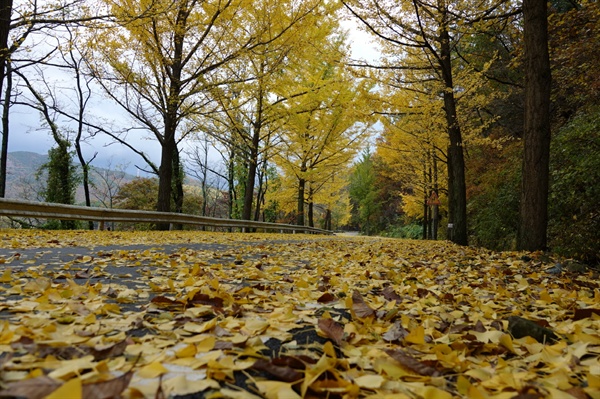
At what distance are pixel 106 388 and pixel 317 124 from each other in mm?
15942

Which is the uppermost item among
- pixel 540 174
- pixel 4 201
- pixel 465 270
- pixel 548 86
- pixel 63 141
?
pixel 63 141

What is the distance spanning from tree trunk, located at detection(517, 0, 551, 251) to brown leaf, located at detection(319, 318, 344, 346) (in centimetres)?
531

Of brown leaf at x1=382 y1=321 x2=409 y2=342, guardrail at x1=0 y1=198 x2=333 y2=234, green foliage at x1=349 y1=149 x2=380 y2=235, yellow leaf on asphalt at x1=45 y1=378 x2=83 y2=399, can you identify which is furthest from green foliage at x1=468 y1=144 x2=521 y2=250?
green foliage at x1=349 y1=149 x2=380 y2=235

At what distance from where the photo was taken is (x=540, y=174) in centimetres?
560

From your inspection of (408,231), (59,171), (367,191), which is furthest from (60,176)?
(367,191)

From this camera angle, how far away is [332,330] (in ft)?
5.28

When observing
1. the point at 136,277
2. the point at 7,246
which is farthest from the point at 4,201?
the point at 136,277

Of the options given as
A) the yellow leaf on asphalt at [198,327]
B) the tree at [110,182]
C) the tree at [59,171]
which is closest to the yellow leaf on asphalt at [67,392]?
the yellow leaf on asphalt at [198,327]

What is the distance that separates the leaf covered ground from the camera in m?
1.03

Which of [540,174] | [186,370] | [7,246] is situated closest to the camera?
[186,370]

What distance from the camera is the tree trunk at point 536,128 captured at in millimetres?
5598

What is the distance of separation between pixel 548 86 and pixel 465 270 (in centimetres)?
355

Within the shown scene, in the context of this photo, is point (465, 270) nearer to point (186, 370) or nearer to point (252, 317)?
point (252, 317)

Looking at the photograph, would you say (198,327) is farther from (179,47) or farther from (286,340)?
(179,47)
